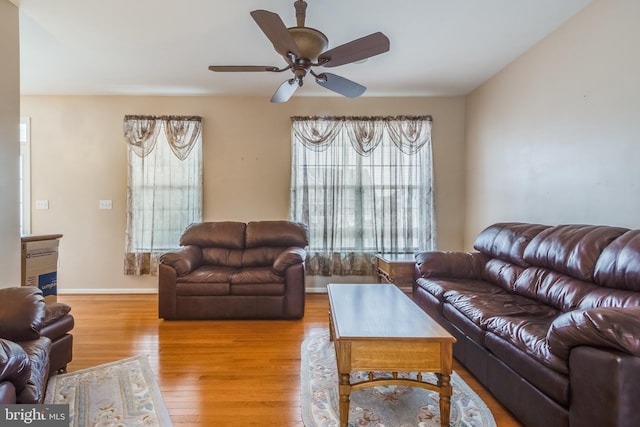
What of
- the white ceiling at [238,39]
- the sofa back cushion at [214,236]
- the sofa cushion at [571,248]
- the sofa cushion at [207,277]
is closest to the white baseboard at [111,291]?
the sofa back cushion at [214,236]

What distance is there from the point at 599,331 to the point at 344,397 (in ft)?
3.78

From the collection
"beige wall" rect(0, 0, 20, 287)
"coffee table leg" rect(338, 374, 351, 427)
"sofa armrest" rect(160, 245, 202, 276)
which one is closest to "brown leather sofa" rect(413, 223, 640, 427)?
"coffee table leg" rect(338, 374, 351, 427)

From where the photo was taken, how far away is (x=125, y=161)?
14.4 feet

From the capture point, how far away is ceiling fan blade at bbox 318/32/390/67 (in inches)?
79.4

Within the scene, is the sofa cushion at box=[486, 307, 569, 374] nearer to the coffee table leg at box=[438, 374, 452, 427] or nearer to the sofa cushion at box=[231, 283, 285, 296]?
the coffee table leg at box=[438, 374, 452, 427]

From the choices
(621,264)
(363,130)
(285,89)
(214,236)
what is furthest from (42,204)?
(621,264)

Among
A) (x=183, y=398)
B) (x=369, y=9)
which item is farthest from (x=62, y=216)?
(x=369, y=9)

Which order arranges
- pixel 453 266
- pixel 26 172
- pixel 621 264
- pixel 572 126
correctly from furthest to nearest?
pixel 26 172, pixel 453 266, pixel 572 126, pixel 621 264

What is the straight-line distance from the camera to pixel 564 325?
1.41 metres

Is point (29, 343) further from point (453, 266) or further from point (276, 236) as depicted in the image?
point (453, 266)

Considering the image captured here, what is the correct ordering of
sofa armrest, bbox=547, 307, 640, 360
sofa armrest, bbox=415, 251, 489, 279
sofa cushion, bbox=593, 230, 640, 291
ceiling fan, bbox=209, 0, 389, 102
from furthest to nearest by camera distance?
sofa armrest, bbox=415, 251, 489, 279 < ceiling fan, bbox=209, 0, 389, 102 < sofa cushion, bbox=593, 230, 640, 291 < sofa armrest, bbox=547, 307, 640, 360

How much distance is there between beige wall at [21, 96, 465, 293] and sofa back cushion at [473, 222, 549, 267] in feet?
4.40

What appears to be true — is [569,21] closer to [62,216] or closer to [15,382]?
[15,382]

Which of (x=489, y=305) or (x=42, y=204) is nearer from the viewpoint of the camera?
(x=489, y=305)
